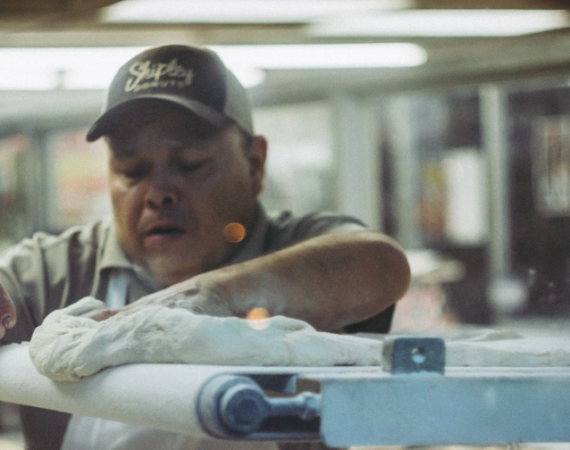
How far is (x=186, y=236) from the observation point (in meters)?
1.26

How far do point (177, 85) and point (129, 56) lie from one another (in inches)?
18.7

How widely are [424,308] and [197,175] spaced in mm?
2137

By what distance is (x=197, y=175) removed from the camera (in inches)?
50.3

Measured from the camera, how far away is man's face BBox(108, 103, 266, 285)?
1237 mm

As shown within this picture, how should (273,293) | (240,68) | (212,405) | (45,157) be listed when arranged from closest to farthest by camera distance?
(212,405) < (273,293) < (240,68) < (45,157)

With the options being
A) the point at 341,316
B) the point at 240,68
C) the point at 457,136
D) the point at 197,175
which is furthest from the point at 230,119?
the point at 457,136

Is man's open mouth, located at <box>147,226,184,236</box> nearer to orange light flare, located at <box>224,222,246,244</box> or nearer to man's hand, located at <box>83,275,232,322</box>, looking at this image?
orange light flare, located at <box>224,222,246,244</box>

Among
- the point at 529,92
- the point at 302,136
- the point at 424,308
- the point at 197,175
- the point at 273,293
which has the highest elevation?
the point at 529,92

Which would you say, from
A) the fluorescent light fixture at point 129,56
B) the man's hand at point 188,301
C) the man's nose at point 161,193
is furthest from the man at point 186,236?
the fluorescent light fixture at point 129,56

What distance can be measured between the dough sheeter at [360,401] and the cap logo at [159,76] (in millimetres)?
729

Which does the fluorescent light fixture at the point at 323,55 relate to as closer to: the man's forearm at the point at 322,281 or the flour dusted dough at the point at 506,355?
the man's forearm at the point at 322,281

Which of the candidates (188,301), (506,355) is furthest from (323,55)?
(506,355)

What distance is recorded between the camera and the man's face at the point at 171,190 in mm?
1237

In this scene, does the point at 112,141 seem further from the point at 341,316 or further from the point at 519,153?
the point at 519,153
